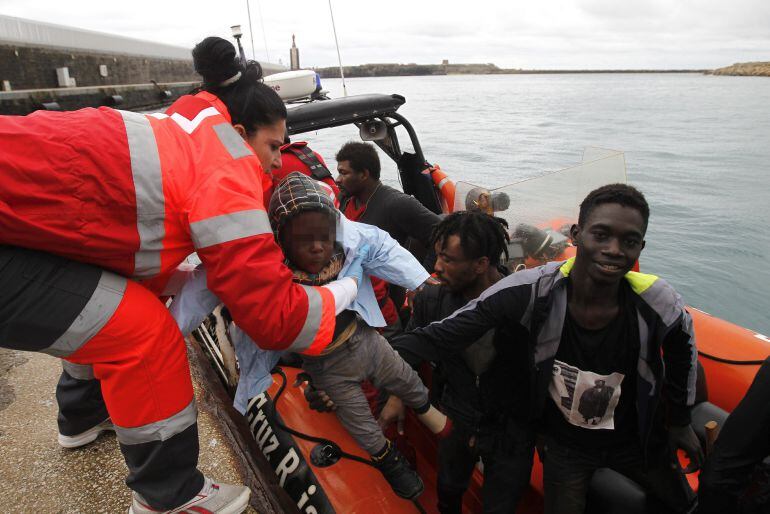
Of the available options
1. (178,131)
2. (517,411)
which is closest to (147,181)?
(178,131)

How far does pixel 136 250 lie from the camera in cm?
140

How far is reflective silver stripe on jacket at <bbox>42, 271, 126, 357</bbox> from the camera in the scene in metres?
1.36

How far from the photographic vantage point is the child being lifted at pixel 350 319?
173 cm

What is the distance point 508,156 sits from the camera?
14.7 m

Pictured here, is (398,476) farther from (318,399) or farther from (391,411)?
(318,399)

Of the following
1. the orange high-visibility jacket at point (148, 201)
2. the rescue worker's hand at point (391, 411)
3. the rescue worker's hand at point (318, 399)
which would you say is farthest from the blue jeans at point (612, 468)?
the orange high-visibility jacket at point (148, 201)

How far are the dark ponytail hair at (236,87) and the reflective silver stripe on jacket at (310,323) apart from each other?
59 centimetres

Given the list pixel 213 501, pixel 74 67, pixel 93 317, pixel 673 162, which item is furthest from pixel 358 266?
pixel 74 67

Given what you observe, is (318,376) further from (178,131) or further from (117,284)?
(178,131)

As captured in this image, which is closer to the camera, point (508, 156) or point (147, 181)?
point (147, 181)

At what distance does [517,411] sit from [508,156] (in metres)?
13.7

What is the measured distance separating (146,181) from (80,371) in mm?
1049

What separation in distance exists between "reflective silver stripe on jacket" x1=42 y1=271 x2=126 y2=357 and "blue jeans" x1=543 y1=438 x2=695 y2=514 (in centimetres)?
145

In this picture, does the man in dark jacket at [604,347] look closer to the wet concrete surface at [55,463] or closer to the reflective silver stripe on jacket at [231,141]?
the reflective silver stripe on jacket at [231,141]
